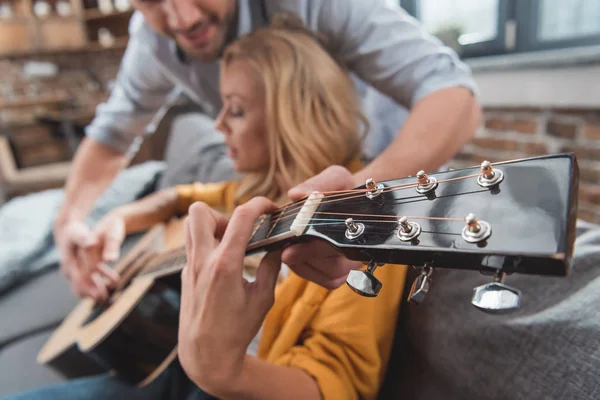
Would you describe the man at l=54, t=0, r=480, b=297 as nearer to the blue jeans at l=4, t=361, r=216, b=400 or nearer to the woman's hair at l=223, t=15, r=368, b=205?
the woman's hair at l=223, t=15, r=368, b=205

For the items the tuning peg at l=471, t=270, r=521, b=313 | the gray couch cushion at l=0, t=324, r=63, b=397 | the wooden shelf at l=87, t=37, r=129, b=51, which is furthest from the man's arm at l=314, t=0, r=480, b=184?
the gray couch cushion at l=0, t=324, r=63, b=397

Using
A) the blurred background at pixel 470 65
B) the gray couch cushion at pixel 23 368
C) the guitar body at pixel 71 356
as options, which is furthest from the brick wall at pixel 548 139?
the gray couch cushion at pixel 23 368

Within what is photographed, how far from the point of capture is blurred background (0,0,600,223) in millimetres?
743

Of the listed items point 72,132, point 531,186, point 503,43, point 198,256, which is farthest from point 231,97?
point 503,43

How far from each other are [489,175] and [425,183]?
4 centimetres

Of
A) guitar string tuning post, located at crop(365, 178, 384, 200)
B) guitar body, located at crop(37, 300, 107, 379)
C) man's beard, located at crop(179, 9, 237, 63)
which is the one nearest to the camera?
guitar string tuning post, located at crop(365, 178, 384, 200)

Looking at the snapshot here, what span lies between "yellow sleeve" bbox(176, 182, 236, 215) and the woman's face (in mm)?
54

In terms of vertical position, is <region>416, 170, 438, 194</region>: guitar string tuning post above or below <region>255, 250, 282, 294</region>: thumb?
above

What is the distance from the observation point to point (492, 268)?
21 cm

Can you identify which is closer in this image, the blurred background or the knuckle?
the knuckle

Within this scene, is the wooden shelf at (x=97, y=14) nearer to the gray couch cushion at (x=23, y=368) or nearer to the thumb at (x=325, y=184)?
the thumb at (x=325, y=184)

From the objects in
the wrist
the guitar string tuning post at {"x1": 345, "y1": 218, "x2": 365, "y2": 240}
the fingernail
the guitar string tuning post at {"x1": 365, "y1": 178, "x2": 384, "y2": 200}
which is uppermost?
the guitar string tuning post at {"x1": 365, "y1": 178, "x2": 384, "y2": 200}

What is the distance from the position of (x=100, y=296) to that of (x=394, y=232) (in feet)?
2.40

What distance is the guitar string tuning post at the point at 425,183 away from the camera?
0.27 m
